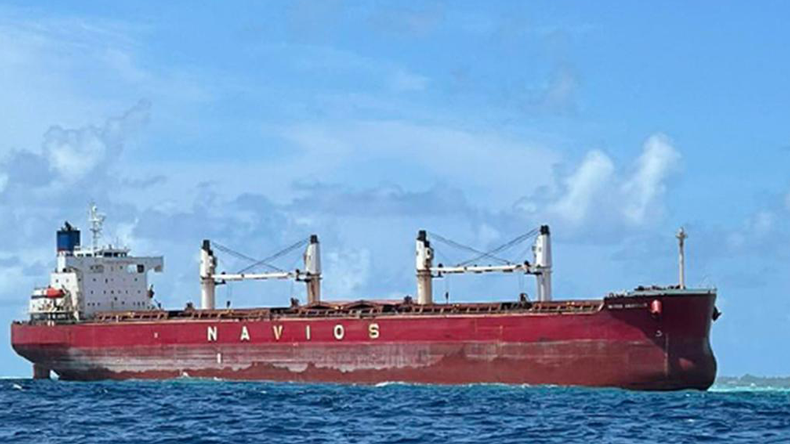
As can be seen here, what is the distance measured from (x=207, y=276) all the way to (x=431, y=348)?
1585cm

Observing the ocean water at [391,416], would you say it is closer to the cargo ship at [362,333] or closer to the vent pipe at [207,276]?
the cargo ship at [362,333]

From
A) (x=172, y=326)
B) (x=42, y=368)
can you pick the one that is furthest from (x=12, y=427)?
(x=42, y=368)

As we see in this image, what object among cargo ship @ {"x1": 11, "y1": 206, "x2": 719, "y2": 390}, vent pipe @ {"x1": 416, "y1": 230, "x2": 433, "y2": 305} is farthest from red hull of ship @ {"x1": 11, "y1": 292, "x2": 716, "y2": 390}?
vent pipe @ {"x1": 416, "y1": 230, "x2": 433, "y2": 305}

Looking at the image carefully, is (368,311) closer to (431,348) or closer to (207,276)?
(431,348)

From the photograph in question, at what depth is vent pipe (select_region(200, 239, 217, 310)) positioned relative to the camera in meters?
66.1

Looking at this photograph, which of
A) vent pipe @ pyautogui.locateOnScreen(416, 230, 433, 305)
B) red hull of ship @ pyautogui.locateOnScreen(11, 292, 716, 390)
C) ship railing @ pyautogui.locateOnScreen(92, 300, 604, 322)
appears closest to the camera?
red hull of ship @ pyautogui.locateOnScreen(11, 292, 716, 390)

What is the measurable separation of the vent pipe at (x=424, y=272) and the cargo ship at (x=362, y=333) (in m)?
0.06

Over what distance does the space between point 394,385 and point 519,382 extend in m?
4.65

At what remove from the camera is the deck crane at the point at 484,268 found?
57.2 metres

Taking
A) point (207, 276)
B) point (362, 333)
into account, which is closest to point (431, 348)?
point (362, 333)

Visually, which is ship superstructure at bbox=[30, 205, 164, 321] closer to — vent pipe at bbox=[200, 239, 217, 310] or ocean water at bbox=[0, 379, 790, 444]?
vent pipe at bbox=[200, 239, 217, 310]

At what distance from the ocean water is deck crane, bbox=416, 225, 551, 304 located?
21.7ft

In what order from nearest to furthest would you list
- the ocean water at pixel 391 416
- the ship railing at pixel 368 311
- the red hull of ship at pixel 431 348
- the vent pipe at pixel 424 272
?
the ocean water at pixel 391 416 → the red hull of ship at pixel 431 348 → the ship railing at pixel 368 311 → the vent pipe at pixel 424 272

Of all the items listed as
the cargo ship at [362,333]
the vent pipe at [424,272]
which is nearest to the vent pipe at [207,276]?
the cargo ship at [362,333]
